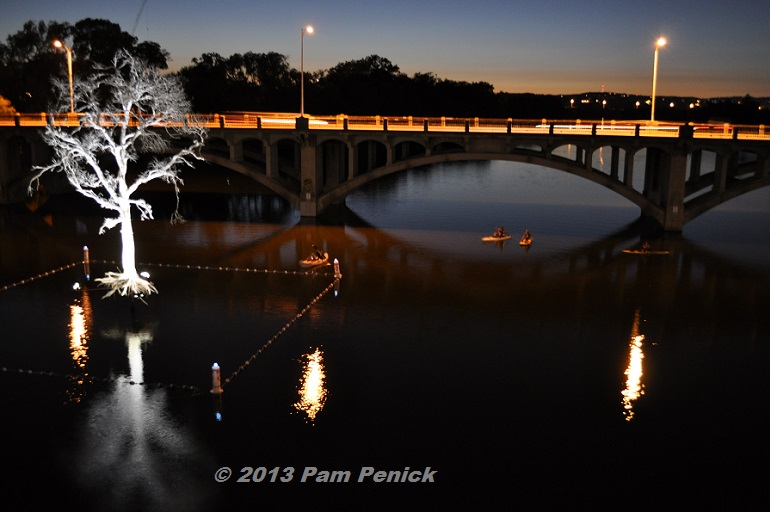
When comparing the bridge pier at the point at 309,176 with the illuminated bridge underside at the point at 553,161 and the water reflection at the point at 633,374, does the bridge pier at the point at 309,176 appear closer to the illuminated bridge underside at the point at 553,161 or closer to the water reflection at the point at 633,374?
the illuminated bridge underside at the point at 553,161

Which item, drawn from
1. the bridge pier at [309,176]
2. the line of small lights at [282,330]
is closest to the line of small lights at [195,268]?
the line of small lights at [282,330]

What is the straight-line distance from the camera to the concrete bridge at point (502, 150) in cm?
4081

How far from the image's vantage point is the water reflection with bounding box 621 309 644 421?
58.0 feet

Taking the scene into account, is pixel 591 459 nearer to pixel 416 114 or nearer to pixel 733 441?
pixel 733 441

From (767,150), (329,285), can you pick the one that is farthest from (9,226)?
(767,150)

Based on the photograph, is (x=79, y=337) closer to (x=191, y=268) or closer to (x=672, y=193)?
(x=191, y=268)

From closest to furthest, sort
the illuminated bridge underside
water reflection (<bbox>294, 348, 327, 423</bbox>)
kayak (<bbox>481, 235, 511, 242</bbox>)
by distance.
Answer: water reflection (<bbox>294, 348, 327, 423</bbox>) → kayak (<bbox>481, 235, 511, 242</bbox>) → the illuminated bridge underside

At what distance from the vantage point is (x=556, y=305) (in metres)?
26.7

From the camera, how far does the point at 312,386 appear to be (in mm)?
18625

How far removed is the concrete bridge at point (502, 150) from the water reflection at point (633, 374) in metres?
19.3

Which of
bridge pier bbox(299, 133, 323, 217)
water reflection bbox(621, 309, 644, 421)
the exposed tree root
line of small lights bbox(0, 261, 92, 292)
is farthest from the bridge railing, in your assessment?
water reflection bbox(621, 309, 644, 421)

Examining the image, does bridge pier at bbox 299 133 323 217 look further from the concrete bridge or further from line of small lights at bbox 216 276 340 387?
line of small lights at bbox 216 276 340 387

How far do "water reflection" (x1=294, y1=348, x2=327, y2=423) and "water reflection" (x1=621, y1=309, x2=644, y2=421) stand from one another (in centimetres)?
731

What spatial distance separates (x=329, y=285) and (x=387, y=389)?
10.9m
